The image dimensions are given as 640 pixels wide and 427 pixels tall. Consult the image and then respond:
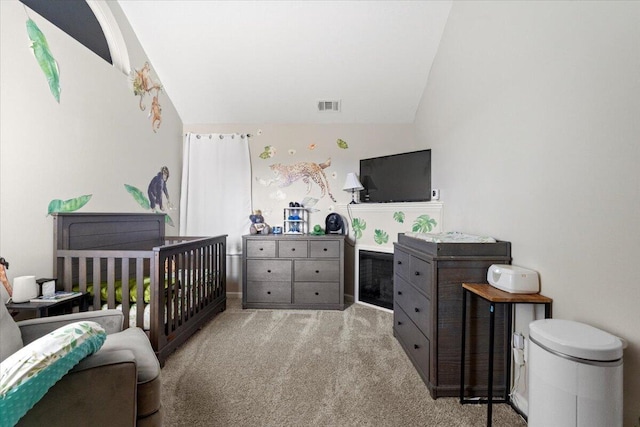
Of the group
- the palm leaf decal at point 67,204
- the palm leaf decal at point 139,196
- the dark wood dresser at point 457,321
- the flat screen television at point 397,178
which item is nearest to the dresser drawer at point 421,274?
the dark wood dresser at point 457,321

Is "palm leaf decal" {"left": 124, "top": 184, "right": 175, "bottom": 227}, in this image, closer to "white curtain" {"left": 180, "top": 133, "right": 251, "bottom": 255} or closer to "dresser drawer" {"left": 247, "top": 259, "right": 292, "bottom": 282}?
"white curtain" {"left": 180, "top": 133, "right": 251, "bottom": 255}

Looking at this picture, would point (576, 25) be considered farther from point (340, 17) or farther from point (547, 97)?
point (340, 17)

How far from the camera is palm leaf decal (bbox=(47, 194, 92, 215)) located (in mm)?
1927

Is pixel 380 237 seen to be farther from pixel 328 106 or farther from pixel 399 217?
pixel 328 106

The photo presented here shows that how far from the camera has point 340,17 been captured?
251 centimetres

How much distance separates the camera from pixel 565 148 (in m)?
1.25

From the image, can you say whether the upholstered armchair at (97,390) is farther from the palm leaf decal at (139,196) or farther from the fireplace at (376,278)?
the fireplace at (376,278)

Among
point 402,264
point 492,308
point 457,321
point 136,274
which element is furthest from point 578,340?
point 136,274

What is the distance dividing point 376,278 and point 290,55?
2.61m

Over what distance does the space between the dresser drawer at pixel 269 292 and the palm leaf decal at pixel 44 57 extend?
2313mm

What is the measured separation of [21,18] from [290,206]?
259 centimetres

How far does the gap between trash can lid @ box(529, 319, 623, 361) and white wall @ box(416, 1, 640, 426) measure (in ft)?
0.34

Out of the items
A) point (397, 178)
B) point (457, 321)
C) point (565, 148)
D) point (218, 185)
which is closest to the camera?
point (565, 148)

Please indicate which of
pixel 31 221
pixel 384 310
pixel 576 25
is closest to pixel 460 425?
pixel 384 310
